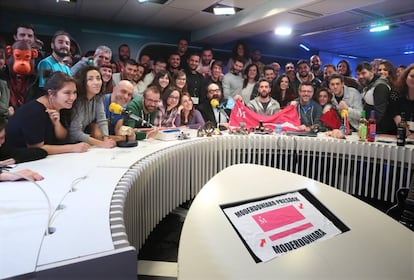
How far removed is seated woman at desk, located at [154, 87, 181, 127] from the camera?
3652mm

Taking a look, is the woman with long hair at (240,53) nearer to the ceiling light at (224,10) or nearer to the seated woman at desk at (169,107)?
the ceiling light at (224,10)

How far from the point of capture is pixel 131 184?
152cm

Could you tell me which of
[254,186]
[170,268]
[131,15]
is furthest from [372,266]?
[131,15]

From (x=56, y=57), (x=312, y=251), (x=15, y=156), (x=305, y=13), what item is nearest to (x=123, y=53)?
(x=56, y=57)

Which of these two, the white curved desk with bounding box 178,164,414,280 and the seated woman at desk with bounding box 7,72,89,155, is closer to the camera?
the white curved desk with bounding box 178,164,414,280

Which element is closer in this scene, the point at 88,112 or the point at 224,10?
the point at 88,112

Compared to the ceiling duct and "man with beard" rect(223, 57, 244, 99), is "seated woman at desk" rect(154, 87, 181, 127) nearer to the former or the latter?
"man with beard" rect(223, 57, 244, 99)

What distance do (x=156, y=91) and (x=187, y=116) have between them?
578 mm

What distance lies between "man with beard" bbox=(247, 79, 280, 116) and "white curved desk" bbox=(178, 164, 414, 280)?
2.62m

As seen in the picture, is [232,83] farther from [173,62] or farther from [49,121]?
[49,121]

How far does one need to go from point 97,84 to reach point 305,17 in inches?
102

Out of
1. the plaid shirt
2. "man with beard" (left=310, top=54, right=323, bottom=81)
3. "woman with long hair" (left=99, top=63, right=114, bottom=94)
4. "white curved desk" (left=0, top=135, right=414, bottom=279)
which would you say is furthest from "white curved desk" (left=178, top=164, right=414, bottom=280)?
"man with beard" (left=310, top=54, right=323, bottom=81)

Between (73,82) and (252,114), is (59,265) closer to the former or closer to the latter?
(73,82)

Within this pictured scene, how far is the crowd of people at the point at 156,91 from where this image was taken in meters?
2.12
